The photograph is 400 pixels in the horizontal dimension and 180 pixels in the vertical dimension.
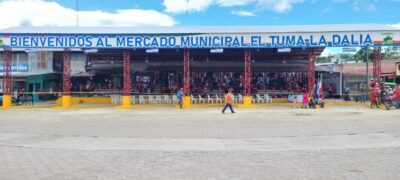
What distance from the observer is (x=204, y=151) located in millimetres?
10758

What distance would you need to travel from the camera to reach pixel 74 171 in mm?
8250

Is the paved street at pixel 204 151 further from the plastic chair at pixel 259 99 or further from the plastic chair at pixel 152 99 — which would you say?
the plastic chair at pixel 152 99

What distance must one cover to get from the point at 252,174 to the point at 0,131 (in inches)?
429

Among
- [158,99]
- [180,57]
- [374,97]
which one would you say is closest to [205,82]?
[180,57]

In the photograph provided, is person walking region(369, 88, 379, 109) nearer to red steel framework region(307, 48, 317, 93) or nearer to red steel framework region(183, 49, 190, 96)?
red steel framework region(307, 48, 317, 93)

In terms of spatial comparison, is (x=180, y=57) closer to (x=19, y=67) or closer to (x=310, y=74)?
(x=310, y=74)

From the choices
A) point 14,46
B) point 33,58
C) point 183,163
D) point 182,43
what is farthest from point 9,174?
point 33,58

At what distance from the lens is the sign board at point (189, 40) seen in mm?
27219

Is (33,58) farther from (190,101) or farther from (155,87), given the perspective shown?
(190,101)

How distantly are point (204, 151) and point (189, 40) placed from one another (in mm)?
17941

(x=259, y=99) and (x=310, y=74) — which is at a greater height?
(x=310, y=74)

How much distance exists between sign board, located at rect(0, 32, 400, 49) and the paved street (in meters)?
11.2

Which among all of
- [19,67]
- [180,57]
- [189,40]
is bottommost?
[19,67]

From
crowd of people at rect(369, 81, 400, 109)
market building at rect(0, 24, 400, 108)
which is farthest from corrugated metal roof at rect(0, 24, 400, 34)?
crowd of people at rect(369, 81, 400, 109)
